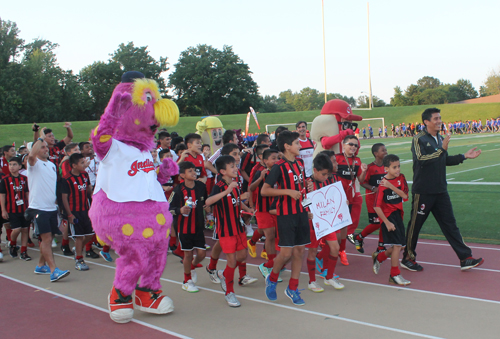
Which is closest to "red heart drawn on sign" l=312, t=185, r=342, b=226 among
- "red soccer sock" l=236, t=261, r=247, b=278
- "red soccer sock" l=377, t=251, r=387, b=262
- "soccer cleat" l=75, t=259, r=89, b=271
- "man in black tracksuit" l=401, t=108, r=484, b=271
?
"red soccer sock" l=377, t=251, r=387, b=262

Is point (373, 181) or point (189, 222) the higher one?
point (373, 181)

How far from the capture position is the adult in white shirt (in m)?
6.12

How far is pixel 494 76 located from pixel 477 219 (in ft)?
315

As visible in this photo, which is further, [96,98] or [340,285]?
[96,98]

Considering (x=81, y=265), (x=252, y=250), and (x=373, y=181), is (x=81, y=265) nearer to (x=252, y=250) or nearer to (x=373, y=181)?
(x=252, y=250)

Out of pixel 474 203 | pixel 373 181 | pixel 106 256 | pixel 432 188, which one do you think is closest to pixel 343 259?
pixel 373 181

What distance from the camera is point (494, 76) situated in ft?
297

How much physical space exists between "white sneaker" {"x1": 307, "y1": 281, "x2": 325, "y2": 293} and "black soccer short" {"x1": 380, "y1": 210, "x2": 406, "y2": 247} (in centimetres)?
102

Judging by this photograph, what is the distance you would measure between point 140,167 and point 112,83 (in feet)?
213

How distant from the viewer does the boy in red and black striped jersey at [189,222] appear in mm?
5484

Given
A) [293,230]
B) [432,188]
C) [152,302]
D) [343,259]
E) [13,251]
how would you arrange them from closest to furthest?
[152,302] → [293,230] → [432,188] → [343,259] → [13,251]

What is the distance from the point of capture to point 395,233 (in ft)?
17.8

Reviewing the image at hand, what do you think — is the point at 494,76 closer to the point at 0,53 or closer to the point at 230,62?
the point at 230,62

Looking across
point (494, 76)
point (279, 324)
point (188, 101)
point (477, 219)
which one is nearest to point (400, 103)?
point (494, 76)
